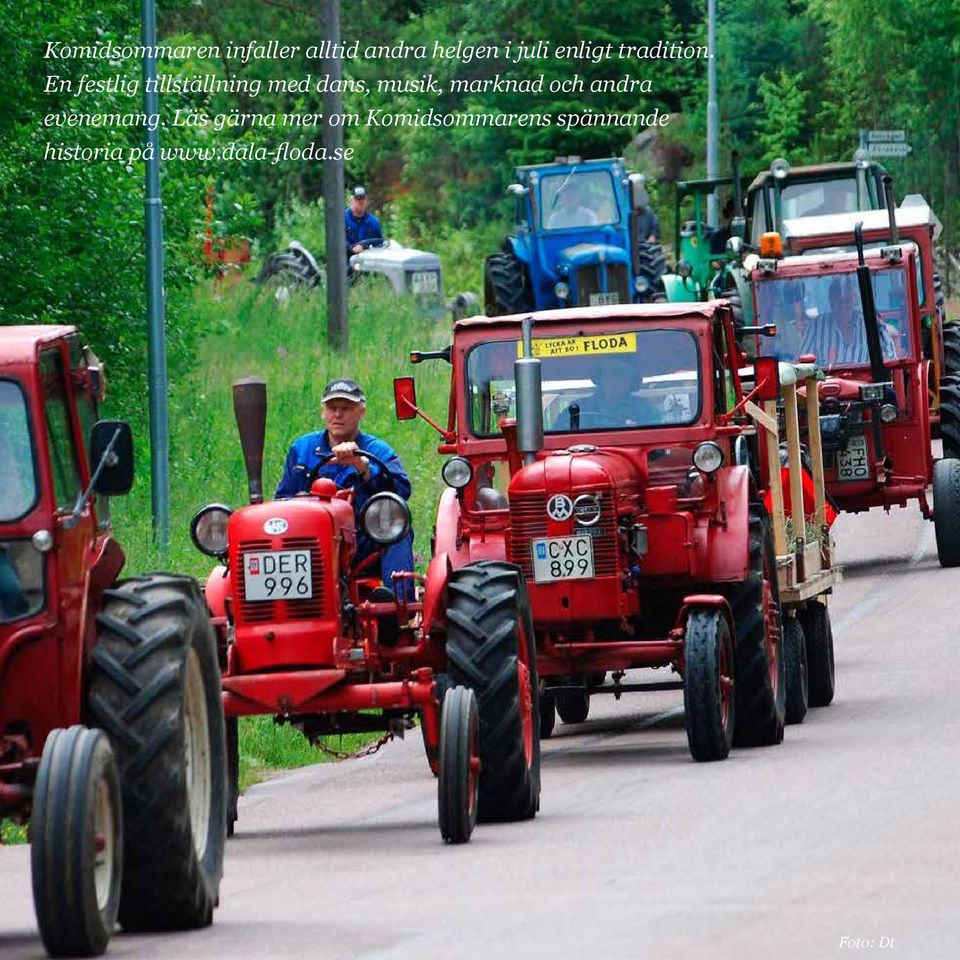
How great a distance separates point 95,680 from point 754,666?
6.27m

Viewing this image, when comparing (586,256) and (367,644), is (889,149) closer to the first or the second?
(586,256)

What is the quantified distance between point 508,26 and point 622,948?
174 feet

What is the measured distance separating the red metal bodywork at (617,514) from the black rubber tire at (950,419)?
34.8 ft

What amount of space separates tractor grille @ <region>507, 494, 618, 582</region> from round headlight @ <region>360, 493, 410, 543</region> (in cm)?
179

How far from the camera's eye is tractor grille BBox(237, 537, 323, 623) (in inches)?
483

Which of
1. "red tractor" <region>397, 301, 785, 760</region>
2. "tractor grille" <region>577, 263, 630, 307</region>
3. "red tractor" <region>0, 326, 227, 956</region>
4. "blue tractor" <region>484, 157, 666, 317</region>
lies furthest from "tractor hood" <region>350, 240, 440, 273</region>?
"red tractor" <region>0, 326, 227, 956</region>

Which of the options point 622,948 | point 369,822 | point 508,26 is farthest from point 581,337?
point 508,26

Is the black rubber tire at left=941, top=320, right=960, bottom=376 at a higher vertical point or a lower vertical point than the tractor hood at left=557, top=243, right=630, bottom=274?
lower

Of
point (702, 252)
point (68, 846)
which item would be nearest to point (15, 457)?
point (68, 846)

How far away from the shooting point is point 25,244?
2381 cm

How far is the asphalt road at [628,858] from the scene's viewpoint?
29.8 feet

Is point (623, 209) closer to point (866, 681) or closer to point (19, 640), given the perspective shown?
point (866, 681)

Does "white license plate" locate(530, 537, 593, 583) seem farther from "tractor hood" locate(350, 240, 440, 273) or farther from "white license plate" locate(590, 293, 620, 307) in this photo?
"tractor hood" locate(350, 240, 440, 273)

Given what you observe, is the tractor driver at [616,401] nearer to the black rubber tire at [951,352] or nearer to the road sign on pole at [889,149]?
the black rubber tire at [951,352]
